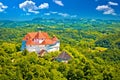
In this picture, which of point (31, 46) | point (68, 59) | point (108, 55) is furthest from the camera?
point (108, 55)

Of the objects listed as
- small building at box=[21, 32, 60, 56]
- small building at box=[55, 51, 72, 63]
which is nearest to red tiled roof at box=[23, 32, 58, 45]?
small building at box=[21, 32, 60, 56]

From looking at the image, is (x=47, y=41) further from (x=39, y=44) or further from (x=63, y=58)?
(x=63, y=58)

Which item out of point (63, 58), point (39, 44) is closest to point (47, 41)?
point (39, 44)

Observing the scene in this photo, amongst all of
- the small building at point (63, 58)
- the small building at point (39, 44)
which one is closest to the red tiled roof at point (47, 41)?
the small building at point (39, 44)

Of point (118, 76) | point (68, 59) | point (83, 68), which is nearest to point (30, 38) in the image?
point (68, 59)

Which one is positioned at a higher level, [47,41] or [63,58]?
[47,41]

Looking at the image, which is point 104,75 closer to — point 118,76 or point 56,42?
point 118,76

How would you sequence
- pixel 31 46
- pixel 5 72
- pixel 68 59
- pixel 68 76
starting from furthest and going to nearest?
pixel 31 46 < pixel 68 59 < pixel 68 76 < pixel 5 72

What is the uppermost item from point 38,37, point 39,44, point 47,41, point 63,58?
point 38,37

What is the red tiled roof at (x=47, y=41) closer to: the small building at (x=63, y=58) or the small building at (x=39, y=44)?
the small building at (x=39, y=44)
